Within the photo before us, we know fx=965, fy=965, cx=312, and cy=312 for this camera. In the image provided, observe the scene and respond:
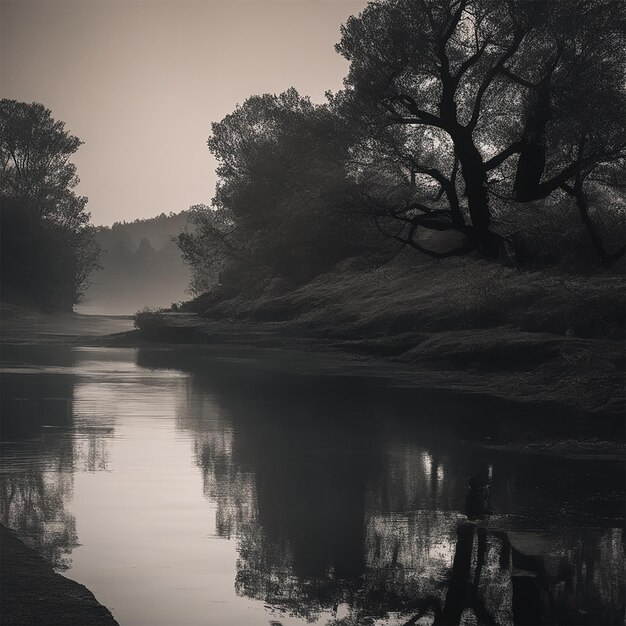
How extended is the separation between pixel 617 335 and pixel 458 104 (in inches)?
505

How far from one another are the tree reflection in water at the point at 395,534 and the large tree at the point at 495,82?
14.0 metres

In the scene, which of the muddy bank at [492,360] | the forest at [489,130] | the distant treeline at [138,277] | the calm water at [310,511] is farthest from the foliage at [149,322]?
the distant treeline at [138,277]

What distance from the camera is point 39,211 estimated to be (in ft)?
251

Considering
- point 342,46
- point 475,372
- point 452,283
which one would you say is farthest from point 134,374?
point 452,283

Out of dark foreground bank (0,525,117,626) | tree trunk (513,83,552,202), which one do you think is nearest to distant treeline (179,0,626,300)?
tree trunk (513,83,552,202)

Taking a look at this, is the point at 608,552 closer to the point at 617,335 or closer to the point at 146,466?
the point at 146,466

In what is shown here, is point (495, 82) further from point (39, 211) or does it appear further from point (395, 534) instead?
point (39, 211)

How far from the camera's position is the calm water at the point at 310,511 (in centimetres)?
877

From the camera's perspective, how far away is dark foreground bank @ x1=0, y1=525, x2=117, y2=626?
7.64 meters

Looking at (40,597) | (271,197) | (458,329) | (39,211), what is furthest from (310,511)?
(39,211)

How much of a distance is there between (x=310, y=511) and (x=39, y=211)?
68.6m

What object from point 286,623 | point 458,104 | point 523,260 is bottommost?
point 286,623

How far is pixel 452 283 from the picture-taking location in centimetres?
4153

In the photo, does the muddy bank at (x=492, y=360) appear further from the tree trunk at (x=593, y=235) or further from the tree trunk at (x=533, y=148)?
the tree trunk at (x=533, y=148)
